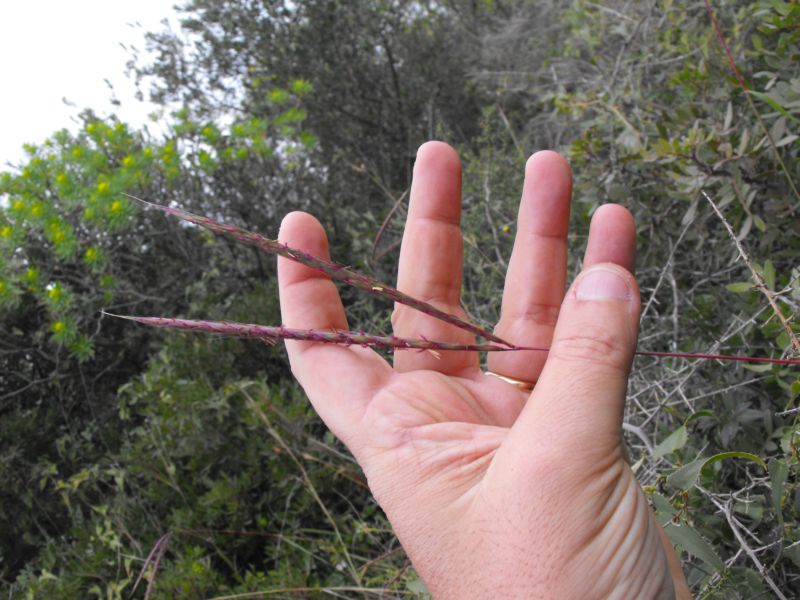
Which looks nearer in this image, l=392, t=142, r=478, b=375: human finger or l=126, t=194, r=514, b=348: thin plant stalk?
l=126, t=194, r=514, b=348: thin plant stalk

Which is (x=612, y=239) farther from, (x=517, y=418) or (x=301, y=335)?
Answer: (x=301, y=335)

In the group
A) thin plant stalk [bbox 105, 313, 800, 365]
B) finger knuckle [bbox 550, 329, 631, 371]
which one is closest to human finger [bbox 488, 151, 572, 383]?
thin plant stalk [bbox 105, 313, 800, 365]

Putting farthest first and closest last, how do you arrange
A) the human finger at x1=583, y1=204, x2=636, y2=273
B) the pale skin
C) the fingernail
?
Answer: the human finger at x1=583, y1=204, x2=636, y2=273, the fingernail, the pale skin

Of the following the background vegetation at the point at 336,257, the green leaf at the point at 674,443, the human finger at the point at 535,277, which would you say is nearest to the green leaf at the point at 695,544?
the background vegetation at the point at 336,257

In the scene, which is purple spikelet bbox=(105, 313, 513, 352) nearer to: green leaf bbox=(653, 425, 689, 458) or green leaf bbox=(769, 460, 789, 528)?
green leaf bbox=(653, 425, 689, 458)

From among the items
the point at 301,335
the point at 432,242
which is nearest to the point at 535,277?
the point at 432,242

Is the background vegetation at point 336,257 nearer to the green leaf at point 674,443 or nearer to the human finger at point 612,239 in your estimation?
the green leaf at point 674,443

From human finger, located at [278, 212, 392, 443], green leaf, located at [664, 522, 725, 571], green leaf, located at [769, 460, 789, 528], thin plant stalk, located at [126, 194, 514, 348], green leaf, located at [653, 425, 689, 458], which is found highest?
thin plant stalk, located at [126, 194, 514, 348]
